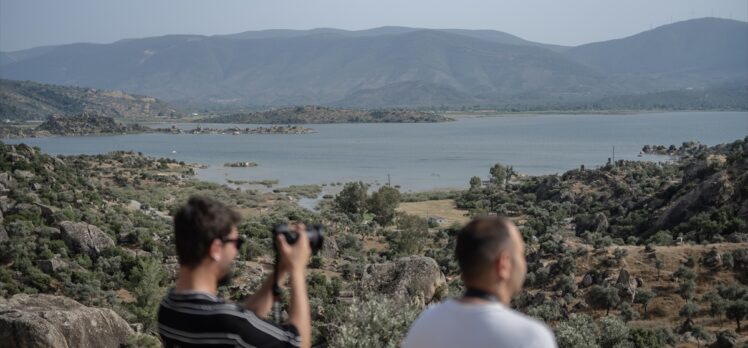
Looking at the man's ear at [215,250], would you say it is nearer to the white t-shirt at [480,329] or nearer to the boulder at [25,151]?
the white t-shirt at [480,329]

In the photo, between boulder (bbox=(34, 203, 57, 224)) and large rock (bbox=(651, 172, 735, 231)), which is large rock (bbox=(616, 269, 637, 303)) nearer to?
large rock (bbox=(651, 172, 735, 231))

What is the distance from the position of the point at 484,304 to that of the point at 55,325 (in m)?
9.87

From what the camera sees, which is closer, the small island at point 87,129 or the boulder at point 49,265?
the boulder at point 49,265

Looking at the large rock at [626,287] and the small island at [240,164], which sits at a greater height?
the large rock at [626,287]

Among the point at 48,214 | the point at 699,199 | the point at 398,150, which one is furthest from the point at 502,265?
the point at 398,150

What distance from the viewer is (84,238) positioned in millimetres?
22688

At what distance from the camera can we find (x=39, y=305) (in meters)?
12.2

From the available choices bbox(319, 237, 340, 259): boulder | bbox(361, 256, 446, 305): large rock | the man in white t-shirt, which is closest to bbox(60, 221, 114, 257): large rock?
bbox(319, 237, 340, 259): boulder

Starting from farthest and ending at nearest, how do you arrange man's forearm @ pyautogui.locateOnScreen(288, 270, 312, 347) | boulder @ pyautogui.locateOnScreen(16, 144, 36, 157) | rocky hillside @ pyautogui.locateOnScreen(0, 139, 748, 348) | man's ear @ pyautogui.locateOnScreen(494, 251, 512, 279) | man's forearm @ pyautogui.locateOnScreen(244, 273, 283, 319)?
1. boulder @ pyautogui.locateOnScreen(16, 144, 36, 157)
2. rocky hillside @ pyautogui.locateOnScreen(0, 139, 748, 348)
3. man's forearm @ pyautogui.locateOnScreen(244, 273, 283, 319)
4. man's forearm @ pyautogui.locateOnScreen(288, 270, 312, 347)
5. man's ear @ pyautogui.locateOnScreen(494, 251, 512, 279)

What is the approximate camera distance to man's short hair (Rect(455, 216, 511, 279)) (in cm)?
246

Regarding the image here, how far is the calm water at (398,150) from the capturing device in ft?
241

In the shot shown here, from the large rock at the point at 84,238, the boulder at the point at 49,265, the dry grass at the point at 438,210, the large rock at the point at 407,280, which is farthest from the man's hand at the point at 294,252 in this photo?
the dry grass at the point at 438,210

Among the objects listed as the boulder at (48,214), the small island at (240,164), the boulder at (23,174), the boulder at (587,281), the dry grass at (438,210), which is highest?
the boulder at (23,174)

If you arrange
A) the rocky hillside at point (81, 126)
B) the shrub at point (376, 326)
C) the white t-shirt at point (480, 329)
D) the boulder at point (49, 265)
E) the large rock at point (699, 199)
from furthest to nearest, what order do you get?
the rocky hillside at point (81, 126)
the large rock at point (699, 199)
the boulder at point (49, 265)
the shrub at point (376, 326)
the white t-shirt at point (480, 329)
